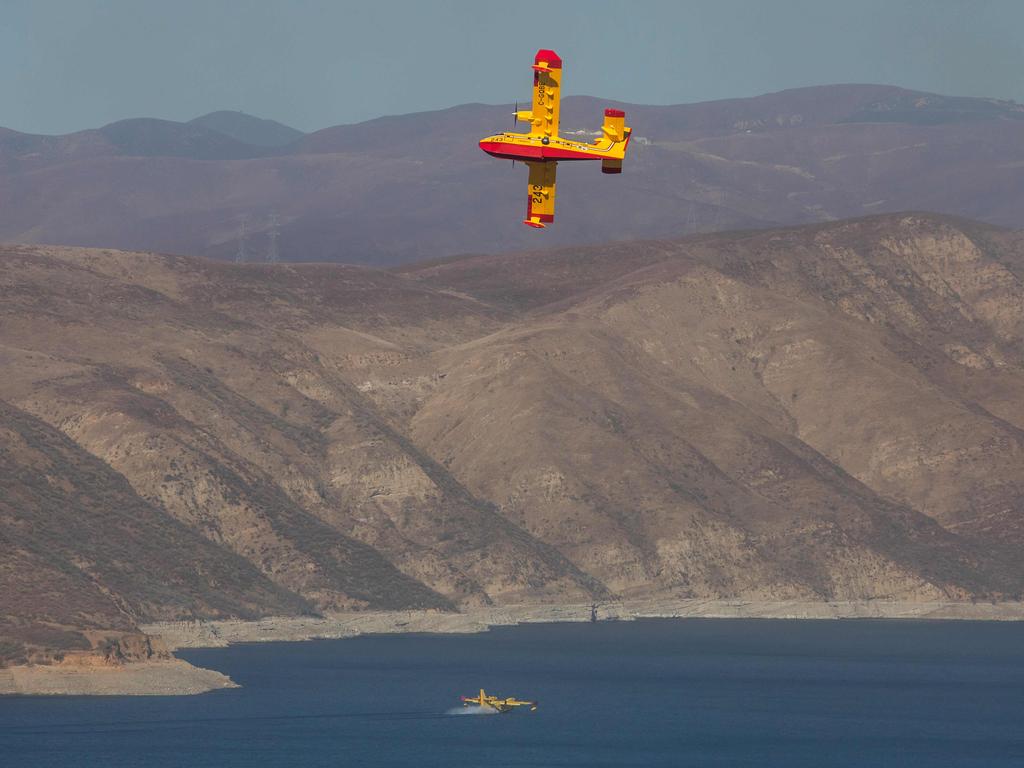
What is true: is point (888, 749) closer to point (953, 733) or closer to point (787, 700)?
point (953, 733)

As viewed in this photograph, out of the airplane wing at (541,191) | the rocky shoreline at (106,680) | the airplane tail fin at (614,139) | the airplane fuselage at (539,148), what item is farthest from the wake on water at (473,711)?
the airplane fuselage at (539,148)

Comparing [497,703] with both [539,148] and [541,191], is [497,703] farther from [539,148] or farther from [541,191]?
[539,148]

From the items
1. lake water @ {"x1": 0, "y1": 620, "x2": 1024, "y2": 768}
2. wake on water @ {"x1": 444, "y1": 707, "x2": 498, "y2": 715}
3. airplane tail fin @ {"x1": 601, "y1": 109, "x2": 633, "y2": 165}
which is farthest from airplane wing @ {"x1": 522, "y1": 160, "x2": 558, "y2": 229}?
wake on water @ {"x1": 444, "y1": 707, "x2": 498, "y2": 715}

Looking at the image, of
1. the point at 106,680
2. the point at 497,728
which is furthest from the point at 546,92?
the point at 106,680

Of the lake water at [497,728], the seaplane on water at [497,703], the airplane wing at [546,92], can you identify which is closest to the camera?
the airplane wing at [546,92]

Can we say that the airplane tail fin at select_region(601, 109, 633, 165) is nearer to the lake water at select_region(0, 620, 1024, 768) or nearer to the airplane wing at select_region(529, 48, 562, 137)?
the airplane wing at select_region(529, 48, 562, 137)

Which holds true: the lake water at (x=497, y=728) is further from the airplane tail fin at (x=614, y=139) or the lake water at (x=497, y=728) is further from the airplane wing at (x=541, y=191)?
the airplane tail fin at (x=614, y=139)
